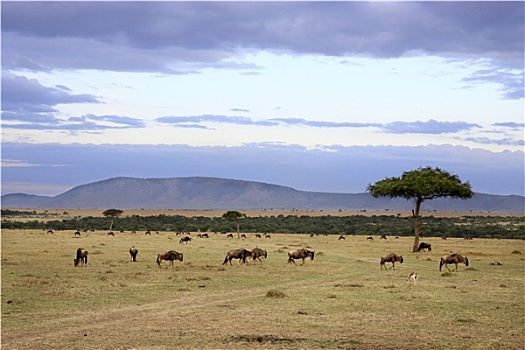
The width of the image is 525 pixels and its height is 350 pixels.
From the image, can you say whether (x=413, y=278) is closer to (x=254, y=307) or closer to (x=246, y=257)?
(x=254, y=307)

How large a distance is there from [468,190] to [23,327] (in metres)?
42.8

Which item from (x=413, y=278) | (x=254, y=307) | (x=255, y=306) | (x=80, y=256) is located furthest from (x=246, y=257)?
(x=254, y=307)

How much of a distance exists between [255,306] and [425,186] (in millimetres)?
34461

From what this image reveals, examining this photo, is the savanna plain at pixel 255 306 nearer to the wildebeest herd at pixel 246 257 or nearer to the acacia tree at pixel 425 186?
the wildebeest herd at pixel 246 257

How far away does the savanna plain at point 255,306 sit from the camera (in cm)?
1531

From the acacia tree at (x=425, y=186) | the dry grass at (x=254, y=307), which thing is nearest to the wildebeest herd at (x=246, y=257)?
the dry grass at (x=254, y=307)

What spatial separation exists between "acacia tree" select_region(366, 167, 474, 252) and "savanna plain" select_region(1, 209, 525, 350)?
1662cm

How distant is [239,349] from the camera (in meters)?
14.1

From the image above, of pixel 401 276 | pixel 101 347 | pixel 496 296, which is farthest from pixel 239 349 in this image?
pixel 401 276

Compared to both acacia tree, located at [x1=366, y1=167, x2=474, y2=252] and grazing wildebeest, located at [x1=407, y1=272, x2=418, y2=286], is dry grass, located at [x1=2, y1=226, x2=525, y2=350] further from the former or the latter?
acacia tree, located at [x1=366, y1=167, x2=474, y2=252]

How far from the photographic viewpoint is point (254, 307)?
2045 centimetres

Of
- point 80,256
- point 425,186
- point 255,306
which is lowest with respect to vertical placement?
point 255,306

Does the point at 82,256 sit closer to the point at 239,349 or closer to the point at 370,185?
the point at 239,349

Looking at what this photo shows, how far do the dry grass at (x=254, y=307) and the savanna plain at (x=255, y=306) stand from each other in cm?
3
